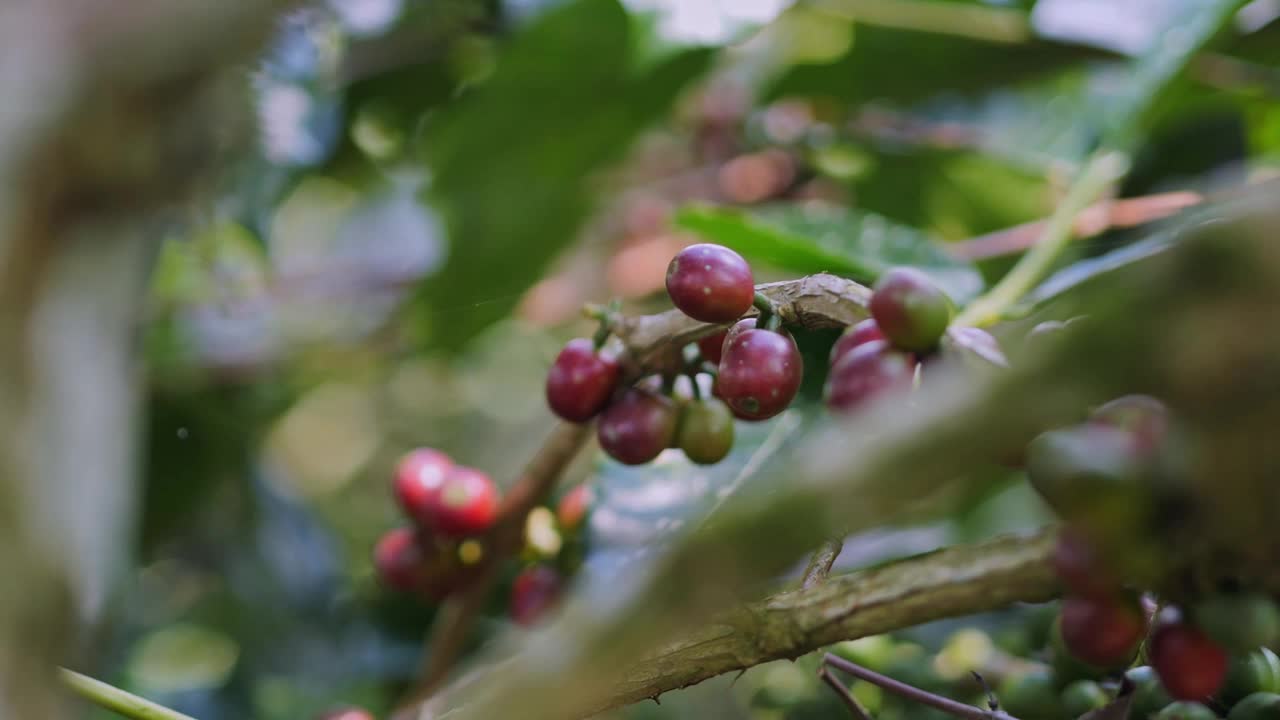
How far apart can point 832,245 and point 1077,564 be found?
428 mm

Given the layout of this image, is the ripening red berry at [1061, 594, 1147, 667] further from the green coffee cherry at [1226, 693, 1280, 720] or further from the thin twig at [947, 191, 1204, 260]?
the thin twig at [947, 191, 1204, 260]

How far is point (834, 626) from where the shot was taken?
262mm

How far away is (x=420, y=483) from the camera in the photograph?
626 millimetres

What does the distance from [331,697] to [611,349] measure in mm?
567

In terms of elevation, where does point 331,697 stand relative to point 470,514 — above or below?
below

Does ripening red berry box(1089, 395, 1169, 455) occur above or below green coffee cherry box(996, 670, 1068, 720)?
above

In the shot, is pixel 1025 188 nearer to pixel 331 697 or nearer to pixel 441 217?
pixel 441 217

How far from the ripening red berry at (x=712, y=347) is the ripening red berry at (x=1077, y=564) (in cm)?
19

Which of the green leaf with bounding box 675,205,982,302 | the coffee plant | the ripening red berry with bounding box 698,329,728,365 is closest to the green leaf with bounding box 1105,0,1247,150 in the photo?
the coffee plant

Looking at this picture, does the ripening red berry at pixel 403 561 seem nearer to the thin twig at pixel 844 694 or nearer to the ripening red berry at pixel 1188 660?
the thin twig at pixel 844 694

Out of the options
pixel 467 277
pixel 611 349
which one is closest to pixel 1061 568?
pixel 611 349

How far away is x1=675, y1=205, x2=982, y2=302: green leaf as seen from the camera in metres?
0.53

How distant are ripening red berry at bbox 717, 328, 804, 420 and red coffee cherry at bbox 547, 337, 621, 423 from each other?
0.24ft

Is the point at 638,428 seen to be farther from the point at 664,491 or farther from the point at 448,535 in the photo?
the point at 448,535
